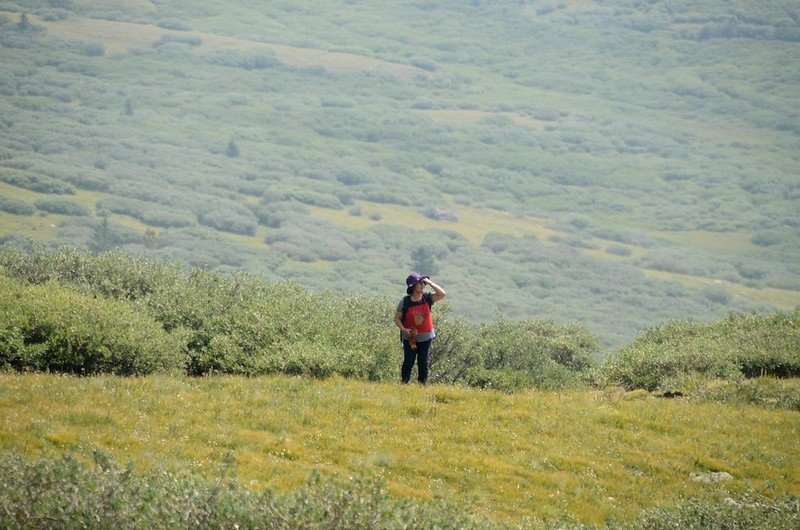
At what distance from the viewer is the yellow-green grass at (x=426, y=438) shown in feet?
60.8

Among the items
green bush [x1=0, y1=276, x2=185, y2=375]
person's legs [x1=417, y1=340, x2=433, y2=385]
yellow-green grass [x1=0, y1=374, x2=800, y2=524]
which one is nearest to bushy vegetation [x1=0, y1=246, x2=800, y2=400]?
green bush [x1=0, y1=276, x2=185, y2=375]

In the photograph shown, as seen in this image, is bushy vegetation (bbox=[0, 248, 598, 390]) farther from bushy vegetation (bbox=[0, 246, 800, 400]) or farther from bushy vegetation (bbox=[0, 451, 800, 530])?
bushy vegetation (bbox=[0, 451, 800, 530])

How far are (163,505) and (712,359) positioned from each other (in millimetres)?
21082

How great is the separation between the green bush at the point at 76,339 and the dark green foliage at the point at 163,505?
967cm

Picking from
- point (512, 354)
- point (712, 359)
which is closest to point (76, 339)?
point (712, 359)

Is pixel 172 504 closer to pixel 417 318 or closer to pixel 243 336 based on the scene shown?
pixel 417 318

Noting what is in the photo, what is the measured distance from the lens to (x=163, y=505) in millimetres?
13852

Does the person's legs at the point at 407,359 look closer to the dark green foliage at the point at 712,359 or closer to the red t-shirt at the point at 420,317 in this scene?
the red t-shirt at the point at 420,317

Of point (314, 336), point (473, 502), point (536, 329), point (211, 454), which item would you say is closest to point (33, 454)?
point (211, 454)

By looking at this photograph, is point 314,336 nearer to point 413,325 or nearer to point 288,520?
point 413,325

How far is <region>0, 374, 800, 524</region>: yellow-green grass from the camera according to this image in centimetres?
1855

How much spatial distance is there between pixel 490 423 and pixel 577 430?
1.83m

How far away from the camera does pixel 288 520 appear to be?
44.6ft

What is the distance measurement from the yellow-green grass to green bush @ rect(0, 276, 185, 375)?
68.8 inches
